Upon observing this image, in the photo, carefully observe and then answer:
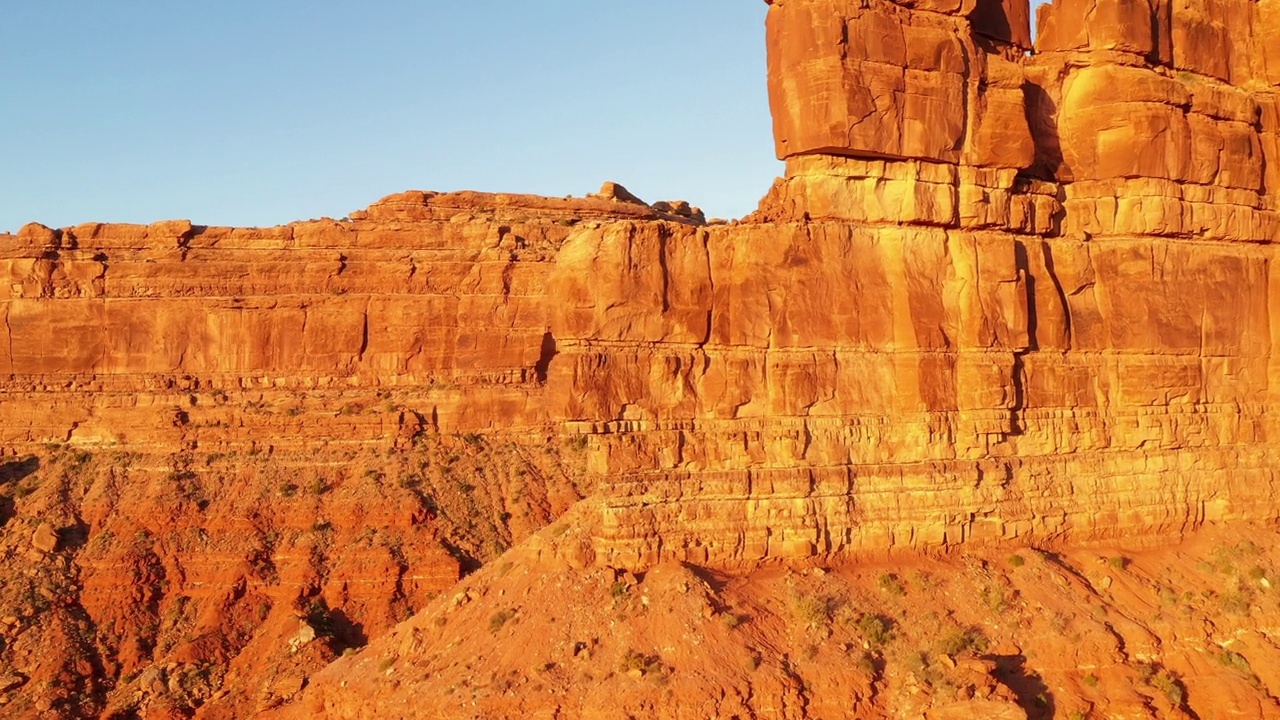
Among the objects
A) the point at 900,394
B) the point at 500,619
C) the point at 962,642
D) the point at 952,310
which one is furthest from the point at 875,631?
the point at 952,310

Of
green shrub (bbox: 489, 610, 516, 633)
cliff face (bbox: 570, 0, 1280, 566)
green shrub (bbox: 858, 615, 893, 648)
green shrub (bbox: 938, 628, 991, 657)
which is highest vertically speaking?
cliff face (bbox: 570, 0, 1280, 566)

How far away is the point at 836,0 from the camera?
23.4m

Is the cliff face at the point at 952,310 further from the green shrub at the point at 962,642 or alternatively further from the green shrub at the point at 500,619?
the green shrub at the point at 962,642

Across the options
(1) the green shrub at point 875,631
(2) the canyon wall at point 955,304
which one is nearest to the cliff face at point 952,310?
(2) the canyon wall at point 955,304

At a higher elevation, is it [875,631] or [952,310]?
[952,310]

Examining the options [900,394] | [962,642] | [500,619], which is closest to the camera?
[962,642]

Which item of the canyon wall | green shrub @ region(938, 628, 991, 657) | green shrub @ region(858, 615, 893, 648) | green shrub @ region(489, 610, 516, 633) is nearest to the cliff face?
the canyon wall

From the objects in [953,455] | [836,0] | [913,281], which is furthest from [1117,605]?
[836,0]

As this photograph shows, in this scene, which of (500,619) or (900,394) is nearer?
(500,619)

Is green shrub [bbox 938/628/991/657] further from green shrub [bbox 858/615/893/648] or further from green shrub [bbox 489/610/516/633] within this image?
green shrub [bbox 489/610/516/633]

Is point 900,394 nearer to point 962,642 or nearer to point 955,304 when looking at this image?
point 955,304

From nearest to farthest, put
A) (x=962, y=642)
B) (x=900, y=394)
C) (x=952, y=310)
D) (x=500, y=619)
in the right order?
(x=962, y=642)
(x=500, y=619)
(x=900, y=394)
(x=952, y=310)

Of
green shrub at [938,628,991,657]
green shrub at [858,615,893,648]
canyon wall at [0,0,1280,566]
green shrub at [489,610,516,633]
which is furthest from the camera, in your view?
canyon wall at [0,0,1280,566]

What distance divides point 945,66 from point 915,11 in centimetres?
135
